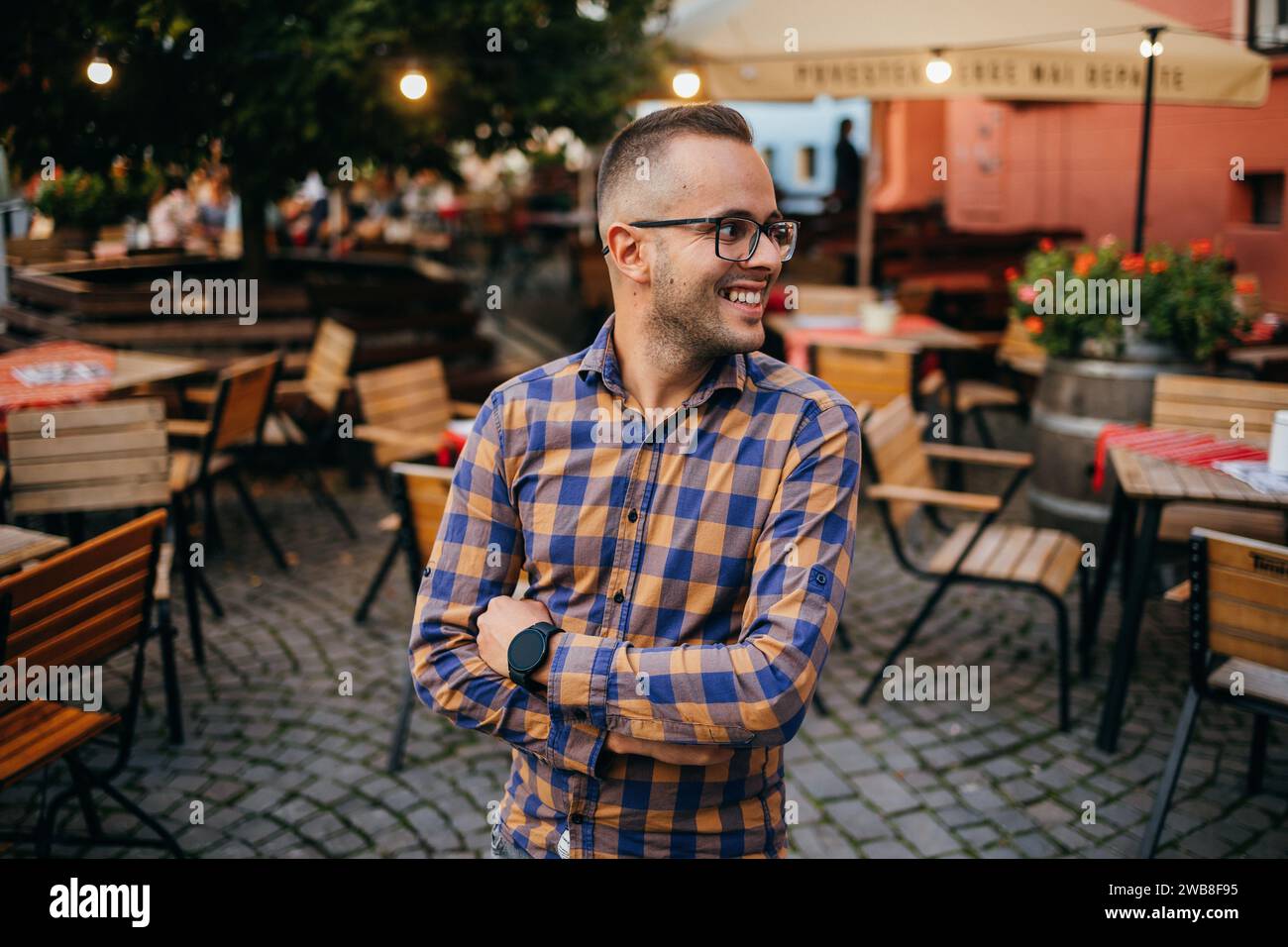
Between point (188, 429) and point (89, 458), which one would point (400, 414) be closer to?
point (188, 429)

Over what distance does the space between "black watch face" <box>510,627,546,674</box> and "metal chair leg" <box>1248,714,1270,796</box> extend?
3334 millimetres

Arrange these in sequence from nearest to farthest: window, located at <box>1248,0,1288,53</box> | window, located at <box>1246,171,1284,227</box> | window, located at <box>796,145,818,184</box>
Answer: window, located at <box>1248,0,1288,53</box>
window, located at <box>1246,171,1284,227</box>
window, located at <box>796,145,818,184</box>

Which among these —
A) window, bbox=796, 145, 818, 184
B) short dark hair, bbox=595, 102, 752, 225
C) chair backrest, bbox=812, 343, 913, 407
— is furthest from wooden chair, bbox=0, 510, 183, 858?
window, bbox=796, 145, 818, 184

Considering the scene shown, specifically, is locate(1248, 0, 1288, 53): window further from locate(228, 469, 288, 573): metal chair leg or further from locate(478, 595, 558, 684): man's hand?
locate(478, 595, 558, 684): man's hand

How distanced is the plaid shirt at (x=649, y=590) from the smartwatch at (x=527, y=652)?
0.09 ft

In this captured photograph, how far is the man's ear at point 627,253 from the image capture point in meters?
1.79

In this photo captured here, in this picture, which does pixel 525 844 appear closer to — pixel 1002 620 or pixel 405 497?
pixel 405 497

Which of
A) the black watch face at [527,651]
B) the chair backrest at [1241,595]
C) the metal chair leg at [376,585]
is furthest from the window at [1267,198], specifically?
the black watch face at [527,651]

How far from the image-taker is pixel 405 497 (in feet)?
13.9

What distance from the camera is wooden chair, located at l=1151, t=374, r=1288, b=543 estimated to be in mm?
4910

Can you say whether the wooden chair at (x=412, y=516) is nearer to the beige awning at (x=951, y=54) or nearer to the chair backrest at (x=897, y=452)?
the chair backrest at (x=897, y=452)

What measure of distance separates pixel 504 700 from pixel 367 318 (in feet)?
23.9

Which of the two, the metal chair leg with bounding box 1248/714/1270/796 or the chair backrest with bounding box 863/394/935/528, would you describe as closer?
the metal chair leg with bounding box 1248/714/1270/796

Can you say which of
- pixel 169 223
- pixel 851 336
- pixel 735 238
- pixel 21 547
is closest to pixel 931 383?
pixel 851 336
